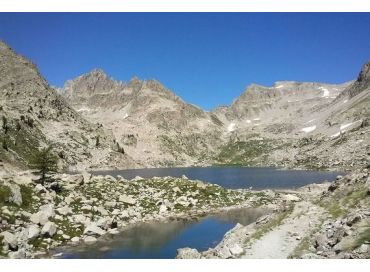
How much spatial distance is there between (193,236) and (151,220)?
927cm

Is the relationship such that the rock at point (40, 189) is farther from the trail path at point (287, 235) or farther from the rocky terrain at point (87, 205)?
the trail path at point (287, 235)

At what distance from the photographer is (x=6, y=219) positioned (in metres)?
40.1

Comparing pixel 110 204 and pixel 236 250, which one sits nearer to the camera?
pixel 236 250

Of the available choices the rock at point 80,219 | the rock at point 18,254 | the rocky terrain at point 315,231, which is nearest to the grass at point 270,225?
the rocky terrain at point 315,231

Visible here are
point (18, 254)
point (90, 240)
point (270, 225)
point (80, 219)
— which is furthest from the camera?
point (80, 219)

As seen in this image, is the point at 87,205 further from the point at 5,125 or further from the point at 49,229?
the point at 5,125

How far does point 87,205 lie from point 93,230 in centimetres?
887

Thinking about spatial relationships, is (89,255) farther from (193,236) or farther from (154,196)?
(154,196)

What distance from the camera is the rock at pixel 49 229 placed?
4016 cm

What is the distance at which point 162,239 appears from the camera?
147ft

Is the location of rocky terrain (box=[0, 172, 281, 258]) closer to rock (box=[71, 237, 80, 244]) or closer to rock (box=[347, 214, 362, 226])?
rock (box=[71, 237, 80, 244])

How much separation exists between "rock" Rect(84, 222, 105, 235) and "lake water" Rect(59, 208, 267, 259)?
1.49 m

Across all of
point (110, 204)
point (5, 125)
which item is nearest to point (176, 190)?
point (110, 204)

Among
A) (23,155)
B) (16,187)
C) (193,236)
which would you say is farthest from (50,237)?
(23,155)
